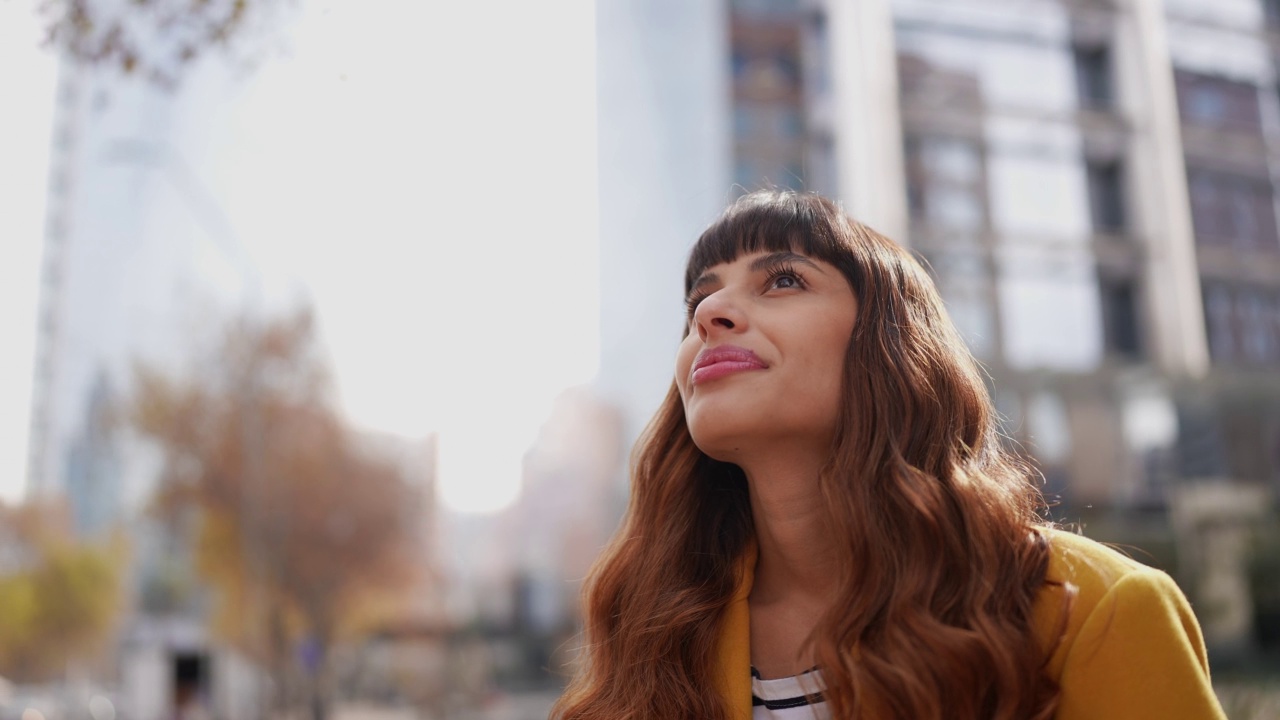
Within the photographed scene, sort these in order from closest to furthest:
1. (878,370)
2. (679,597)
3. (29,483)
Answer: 1. (878,370)
2. (679,597)
3. (29,483)

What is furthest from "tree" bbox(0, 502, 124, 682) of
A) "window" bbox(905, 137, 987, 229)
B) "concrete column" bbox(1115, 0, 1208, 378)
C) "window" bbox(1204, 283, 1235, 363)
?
"window" bbox(1204, 283, 1235, 363)

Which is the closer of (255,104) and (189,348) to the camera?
(189,348)

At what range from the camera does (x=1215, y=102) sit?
2711 centimetres

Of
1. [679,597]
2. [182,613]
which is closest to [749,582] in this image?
[679,597]

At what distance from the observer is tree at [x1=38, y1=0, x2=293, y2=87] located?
11.8 feet

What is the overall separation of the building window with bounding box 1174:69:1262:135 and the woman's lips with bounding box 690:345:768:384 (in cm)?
2895

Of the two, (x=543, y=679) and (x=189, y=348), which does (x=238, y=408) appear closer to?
(x=189, y=348)

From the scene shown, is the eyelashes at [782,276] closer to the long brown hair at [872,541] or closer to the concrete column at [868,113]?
the long brown hair at [872,541]

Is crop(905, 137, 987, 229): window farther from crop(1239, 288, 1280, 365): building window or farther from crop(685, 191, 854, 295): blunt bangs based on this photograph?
crop(685, 191, 854, 295): blunt bangs

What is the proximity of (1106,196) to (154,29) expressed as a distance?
27.0 m

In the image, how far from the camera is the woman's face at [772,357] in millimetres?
1859

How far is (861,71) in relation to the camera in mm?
23734

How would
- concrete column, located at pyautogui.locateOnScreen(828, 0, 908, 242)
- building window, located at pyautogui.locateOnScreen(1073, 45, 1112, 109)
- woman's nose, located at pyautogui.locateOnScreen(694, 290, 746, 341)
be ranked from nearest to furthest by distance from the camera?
woman's nose, located at pyautogui.locateOnScreen(694, 290, 746, 341) → concrete column, located at pyautogui.locateOnScreen(828, 0, 908, 242) → building window, located at pyautogui.locateOnScreen(1073, 45, 1112, 109)

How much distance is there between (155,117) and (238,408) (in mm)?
15887
